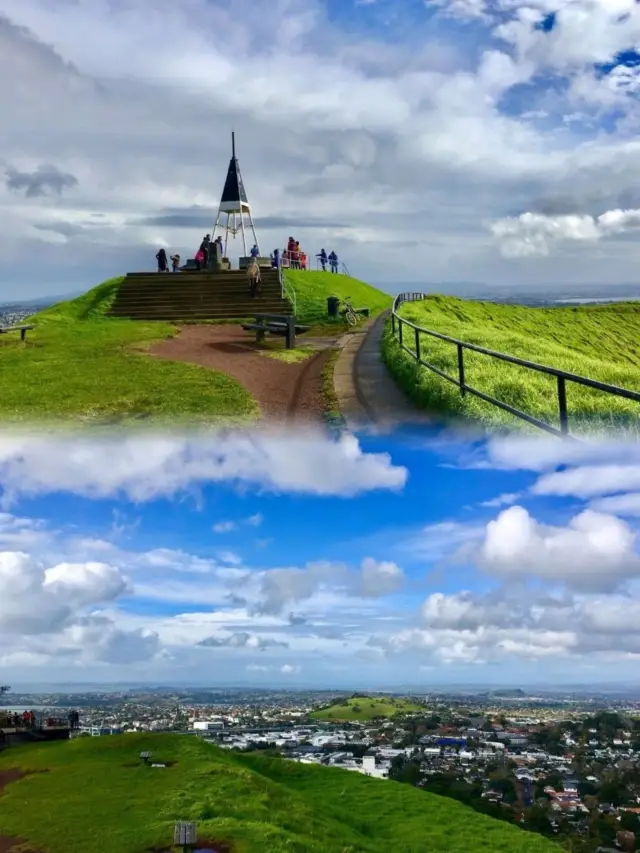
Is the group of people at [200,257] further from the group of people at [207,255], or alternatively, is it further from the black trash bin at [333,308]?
the black trash bin at [333,308]

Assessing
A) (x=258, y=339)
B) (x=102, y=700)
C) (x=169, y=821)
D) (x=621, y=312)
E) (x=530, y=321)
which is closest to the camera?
(x=169, y=821)

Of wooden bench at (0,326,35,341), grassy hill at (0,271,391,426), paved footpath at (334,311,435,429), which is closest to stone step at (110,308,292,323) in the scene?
grassy hill at (0,271,391,426)

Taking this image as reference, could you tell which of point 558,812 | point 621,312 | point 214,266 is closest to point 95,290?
point 214,266

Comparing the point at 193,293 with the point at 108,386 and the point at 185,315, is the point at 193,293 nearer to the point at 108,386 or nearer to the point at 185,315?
the point at 185,315

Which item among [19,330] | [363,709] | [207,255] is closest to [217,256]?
[207,255]

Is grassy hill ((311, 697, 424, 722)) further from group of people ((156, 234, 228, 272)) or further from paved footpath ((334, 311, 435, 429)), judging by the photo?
paved footpath ((334, 311, 435, 429))

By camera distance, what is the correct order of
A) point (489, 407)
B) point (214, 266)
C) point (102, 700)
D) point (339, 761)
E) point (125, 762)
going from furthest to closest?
1. point (102, 700)
2. point (339, 761)
3. point (214, 266)
4. point (125, 762)
5. point (489, 407)

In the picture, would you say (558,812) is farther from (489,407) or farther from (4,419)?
(4,419)

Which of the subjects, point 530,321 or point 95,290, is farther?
point 530,321
